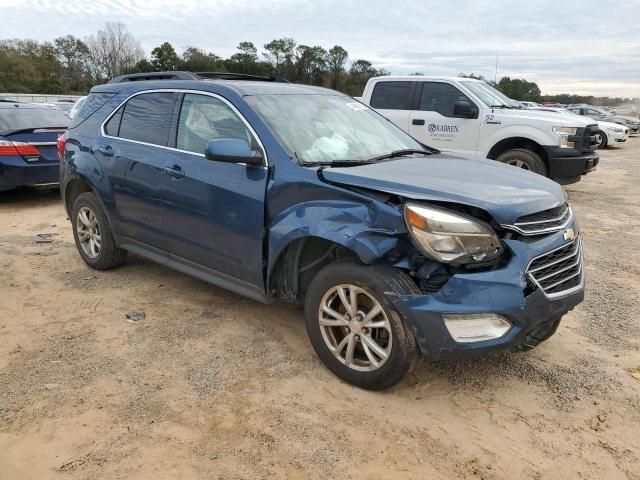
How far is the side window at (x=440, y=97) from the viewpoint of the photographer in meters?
9.09

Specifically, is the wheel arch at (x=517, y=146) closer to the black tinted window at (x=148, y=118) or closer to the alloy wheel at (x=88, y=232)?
the black tinted window at (x=148, y=118)

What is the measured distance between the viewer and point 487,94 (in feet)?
31.0

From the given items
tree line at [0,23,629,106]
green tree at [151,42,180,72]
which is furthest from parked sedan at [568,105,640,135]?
green tree at [151,42,180,72]

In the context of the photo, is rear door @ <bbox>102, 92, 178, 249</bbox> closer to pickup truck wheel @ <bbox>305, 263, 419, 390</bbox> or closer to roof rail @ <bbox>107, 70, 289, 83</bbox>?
roof rail @ <bbox>107, 70, 289, 83</bbox>

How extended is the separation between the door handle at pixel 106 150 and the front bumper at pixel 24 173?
157 inches

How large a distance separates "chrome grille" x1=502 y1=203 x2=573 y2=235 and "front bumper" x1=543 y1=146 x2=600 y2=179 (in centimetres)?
572

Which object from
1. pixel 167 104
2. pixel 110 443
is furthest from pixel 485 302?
pixel 167 104

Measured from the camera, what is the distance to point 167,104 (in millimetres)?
4328

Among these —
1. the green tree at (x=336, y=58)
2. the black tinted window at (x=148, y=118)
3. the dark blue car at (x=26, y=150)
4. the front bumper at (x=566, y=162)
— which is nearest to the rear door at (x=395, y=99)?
the front bumper at (x=566, y=162)

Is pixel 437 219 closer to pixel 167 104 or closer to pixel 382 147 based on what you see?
pixel 382 147

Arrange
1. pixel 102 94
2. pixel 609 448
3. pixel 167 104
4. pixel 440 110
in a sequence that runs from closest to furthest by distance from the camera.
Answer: pixel 609 448 → pixel 167 104 → pixel 102 94 → pixel 440 110

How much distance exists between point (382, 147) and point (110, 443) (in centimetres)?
265

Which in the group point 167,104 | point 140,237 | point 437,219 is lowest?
point 140,237

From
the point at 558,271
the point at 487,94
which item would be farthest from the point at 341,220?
the point at 487,94
